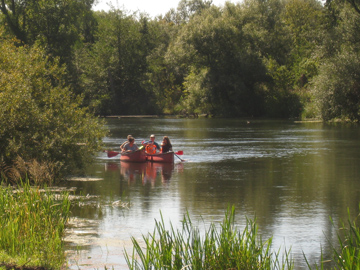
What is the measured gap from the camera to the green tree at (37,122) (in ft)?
57.5

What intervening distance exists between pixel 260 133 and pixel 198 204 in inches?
1111

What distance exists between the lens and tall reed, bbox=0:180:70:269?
7.98 metres

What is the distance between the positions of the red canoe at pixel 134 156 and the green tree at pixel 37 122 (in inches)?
187

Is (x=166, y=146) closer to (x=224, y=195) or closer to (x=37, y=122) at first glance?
(x=37, y=122)

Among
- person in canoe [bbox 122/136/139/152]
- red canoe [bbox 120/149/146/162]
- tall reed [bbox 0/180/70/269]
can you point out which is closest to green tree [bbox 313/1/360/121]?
person in canoe [bbox 122/136/139/152]

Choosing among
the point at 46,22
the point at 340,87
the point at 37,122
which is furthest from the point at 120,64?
the point at 37,122

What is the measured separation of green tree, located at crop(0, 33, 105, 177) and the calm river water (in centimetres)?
109

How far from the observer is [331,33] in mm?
49938

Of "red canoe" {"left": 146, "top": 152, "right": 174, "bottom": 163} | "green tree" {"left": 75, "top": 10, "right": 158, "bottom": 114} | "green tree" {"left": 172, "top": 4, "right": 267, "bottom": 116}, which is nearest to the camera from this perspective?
"red canoe" {"left": 146, "top": 152, "right": 174, "bottom": 163}

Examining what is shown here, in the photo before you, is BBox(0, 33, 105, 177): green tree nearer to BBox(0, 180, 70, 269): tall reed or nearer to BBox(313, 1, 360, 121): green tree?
BBox(0, 180, 70, 269): tall reed

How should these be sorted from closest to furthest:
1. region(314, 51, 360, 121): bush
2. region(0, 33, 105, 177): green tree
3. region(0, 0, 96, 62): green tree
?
region(0, 33, 105, 177): green tree < region(314, 51, 360, 121): bush < region(0, 0, 96, 62): green tree

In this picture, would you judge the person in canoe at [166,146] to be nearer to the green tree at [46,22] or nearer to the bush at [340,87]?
the bush at [340,87]

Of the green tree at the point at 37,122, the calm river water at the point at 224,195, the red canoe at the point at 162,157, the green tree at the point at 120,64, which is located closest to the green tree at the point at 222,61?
the green tree at the point at 120,64

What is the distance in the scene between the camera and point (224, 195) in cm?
1669
